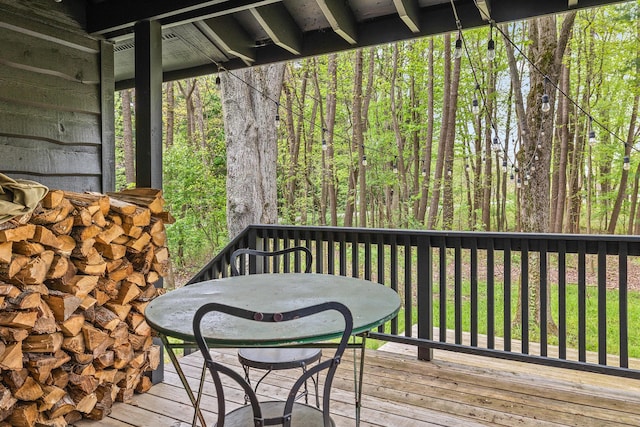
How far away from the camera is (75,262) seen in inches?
89.7

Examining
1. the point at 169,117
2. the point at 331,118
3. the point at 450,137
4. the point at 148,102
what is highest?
the point at 169,117

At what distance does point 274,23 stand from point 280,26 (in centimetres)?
8

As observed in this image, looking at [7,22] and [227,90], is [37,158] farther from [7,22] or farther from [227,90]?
[227,90]

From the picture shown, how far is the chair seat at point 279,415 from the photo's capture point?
155 centimetres

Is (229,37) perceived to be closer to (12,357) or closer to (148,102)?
(148,102)

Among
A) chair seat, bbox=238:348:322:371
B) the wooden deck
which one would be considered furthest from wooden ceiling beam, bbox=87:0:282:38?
the wooden deck

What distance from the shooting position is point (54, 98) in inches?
105

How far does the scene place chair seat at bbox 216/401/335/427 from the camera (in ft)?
5.09

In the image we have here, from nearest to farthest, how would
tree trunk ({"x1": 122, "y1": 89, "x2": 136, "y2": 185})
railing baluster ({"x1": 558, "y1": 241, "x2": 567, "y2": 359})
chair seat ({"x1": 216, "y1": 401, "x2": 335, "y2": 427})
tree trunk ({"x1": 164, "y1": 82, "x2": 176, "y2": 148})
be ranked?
1. chair seat ({"x1": 216, "y1": 401, "x2": 335, "y2": 427})
2. railing baluster ({"x1": 558, "y1": 241, "x2": 567, "y2": 359})
3. tree trunk ({"x1": 122, "y1": 89, "x2": 136, "y2": 185})
4. tree trunk ({"x1": 164, "y1": 82, "x2": 176, "y2": 148})

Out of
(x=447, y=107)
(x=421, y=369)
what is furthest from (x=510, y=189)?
(x=421, y=369)

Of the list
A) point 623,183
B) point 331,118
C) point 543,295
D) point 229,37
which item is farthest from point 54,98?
point 623,183

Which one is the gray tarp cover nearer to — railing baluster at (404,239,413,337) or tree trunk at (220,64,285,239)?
railing baluster at (404,239,413,337)

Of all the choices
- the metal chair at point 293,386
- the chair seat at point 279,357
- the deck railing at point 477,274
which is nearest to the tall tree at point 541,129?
the deck railing at point 477,274

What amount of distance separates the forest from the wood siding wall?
19.2 ft
